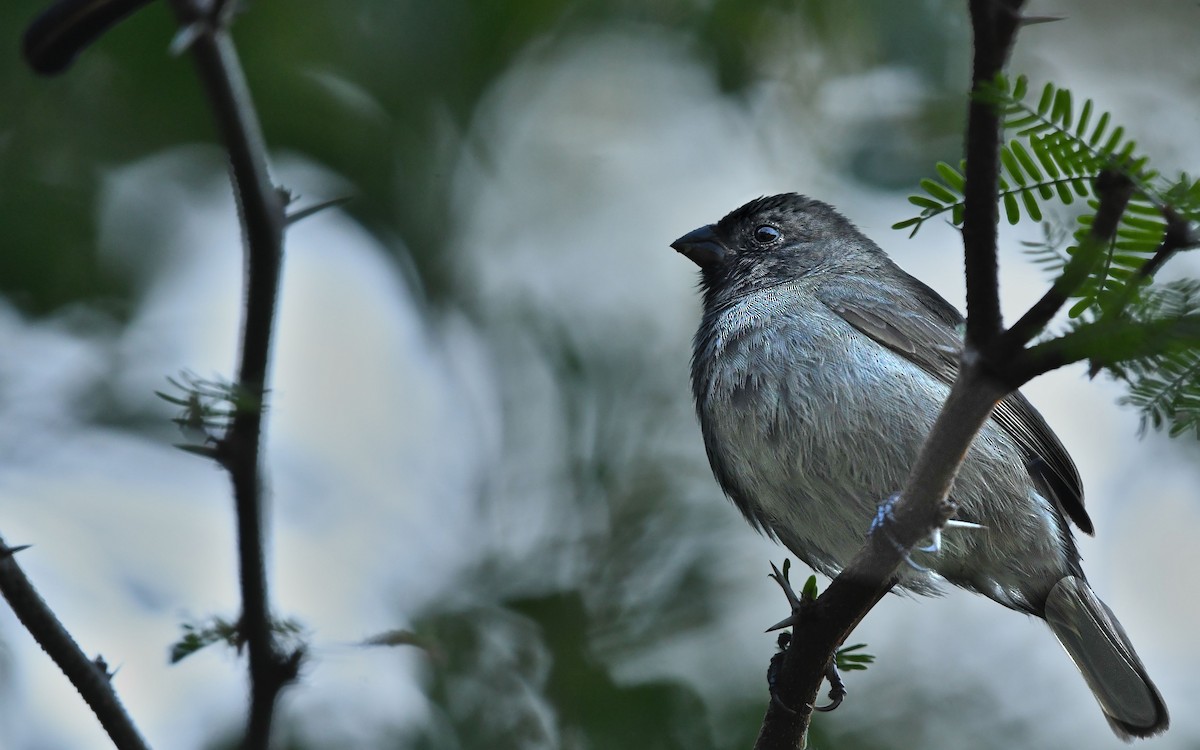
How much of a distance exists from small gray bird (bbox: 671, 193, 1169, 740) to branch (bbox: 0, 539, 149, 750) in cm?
274

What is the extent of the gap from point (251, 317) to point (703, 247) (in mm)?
4062

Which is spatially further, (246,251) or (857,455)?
(857,455)

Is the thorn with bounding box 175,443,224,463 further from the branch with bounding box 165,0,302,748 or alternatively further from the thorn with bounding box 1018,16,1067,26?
the thorn with bounding box 1018,16,1067,26

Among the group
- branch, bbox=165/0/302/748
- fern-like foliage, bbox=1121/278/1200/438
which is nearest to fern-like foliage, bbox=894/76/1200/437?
fern-like foliage, bbox=1121/278/1200/438

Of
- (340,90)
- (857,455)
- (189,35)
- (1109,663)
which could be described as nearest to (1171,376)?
(189,35)

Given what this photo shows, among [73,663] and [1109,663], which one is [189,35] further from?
[1109,663]

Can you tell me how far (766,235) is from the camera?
18.5 ft

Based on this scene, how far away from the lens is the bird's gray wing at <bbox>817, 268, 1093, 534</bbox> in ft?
15.3

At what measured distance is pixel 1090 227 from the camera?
2033 mm

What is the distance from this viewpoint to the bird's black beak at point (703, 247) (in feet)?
18.6

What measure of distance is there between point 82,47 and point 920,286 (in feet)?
14.2

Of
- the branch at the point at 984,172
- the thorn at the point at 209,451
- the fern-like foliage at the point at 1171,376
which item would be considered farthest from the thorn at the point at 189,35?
the fern-like foliage at the point at 1171,376

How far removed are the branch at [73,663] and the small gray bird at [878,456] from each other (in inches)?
108

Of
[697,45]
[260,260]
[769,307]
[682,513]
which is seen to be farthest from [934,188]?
[697,45]
